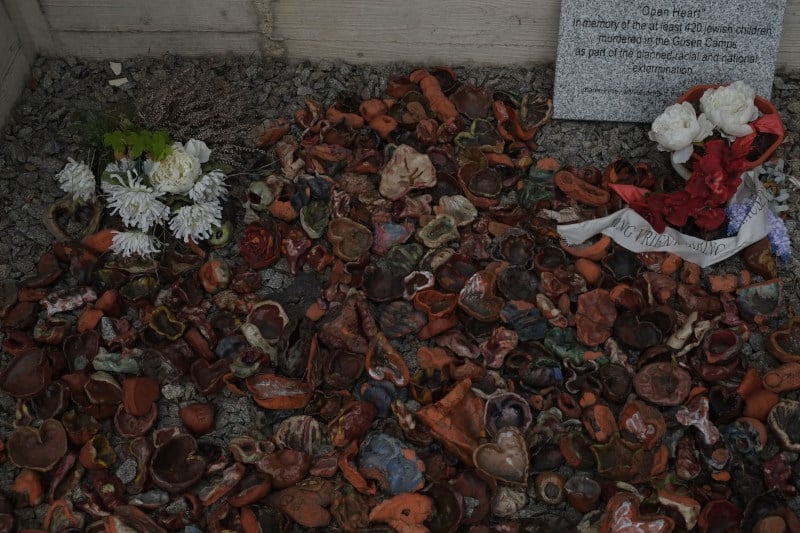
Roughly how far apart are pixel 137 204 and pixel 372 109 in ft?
4.05

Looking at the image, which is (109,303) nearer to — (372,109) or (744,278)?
(372,109)

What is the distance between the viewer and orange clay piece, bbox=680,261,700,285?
3.24 metres

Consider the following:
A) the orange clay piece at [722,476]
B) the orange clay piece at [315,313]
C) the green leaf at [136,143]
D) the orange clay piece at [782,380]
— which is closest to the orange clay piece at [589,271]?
the orange clay piece at [782,380]

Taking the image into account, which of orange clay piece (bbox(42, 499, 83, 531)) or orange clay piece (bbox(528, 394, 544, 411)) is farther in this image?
orange clay piece (bbox(528, 394, 544, 411))

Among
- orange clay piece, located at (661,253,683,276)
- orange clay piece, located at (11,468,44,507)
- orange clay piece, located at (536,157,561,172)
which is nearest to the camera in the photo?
orange clay piece, located at (11,468,44,507)

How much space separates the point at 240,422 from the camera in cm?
300

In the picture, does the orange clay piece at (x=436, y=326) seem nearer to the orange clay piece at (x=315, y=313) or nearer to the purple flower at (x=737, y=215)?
the orange clay piece at (x=315, y=313)

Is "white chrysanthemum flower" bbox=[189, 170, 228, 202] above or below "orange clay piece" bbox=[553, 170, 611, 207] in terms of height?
above

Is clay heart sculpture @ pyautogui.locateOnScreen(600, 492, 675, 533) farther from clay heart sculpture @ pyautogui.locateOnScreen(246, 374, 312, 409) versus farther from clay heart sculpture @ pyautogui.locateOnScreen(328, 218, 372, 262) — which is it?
clay heart sculpture @ pyautogui.locateOnScreen(328, 218, 372, 262)

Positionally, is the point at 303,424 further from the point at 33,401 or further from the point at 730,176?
the point at 730,176

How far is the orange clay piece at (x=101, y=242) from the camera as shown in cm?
343

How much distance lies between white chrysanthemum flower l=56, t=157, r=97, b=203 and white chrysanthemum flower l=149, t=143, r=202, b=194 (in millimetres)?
339

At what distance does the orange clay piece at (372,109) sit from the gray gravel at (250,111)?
0.16m

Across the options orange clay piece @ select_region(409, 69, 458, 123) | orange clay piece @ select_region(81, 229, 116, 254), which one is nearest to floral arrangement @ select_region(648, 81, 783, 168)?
orange clay piece @ select_region(409, 69, 458, 123)
